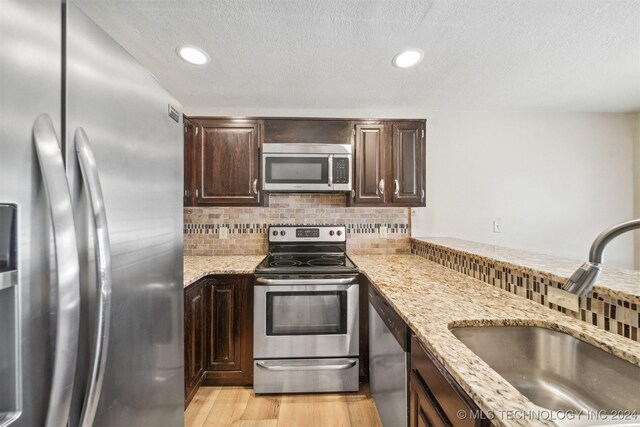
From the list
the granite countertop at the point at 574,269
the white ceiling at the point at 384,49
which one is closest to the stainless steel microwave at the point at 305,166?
the white ceiling at the point at 384,49

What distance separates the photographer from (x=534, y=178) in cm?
290

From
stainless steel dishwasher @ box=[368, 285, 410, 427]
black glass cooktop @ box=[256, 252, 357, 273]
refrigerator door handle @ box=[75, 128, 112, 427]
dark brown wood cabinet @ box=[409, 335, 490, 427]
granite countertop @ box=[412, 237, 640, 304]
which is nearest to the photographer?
refrigerator door handle @ box=[75, 128, 112, 427]

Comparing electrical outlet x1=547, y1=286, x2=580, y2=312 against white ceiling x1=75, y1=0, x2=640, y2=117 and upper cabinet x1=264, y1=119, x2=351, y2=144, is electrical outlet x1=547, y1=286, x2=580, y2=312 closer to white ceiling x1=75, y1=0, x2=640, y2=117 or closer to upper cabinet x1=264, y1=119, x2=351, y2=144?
white ceiling x1=75, y1=0, x2=640, y2=117

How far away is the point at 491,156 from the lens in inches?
114

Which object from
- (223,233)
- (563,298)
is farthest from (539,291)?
(223,233)

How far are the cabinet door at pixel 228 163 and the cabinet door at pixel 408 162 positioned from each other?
3.90 feet

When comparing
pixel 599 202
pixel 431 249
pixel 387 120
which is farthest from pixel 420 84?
pixel 599 202

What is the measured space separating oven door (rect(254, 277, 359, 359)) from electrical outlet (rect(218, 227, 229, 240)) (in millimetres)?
892

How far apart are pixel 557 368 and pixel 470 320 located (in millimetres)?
315

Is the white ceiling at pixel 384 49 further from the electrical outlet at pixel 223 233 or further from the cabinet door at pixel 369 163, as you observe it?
the electrical outlet at pixel 223 233

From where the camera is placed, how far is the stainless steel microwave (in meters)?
2.40

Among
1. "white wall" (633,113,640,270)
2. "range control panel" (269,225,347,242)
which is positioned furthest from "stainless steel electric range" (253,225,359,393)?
"white wall" (633,113,640,270)

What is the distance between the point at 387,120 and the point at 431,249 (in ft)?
3.80

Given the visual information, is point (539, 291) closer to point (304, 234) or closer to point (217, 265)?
point (304, 234)
